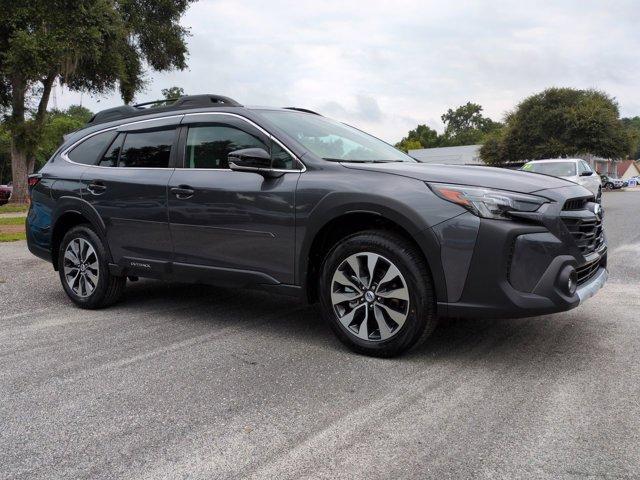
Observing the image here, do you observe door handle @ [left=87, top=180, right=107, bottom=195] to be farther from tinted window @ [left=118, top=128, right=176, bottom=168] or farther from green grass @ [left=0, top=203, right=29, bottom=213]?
green grass @ [left=0, top=203, right=29, bottom=213]

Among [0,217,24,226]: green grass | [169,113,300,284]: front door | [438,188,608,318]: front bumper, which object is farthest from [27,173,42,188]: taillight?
[0,217,24,226]: green grass

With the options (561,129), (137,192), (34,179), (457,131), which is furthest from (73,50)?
(457,131)

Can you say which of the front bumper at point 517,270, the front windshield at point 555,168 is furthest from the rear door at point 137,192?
the front windshield at point 555,168

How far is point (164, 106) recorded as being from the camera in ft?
17.1

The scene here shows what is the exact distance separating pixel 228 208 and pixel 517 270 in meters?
2.10

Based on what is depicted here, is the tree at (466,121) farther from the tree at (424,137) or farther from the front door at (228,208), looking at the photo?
the front door at (228,208)

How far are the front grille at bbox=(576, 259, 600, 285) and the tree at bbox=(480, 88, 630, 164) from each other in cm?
4364

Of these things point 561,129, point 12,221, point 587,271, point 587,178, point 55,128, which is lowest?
point 12,221

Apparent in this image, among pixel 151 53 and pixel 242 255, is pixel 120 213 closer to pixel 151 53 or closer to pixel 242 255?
pixel 242 255

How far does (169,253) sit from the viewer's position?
481 centimetres

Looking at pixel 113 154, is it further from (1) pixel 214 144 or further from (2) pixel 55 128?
(2) pixel 55 128

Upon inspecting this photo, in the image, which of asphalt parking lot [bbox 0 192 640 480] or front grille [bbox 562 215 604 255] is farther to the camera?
front grille [bbox 562 215 604 255]

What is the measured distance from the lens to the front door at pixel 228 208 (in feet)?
13.7

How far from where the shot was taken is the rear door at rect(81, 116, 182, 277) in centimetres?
484
